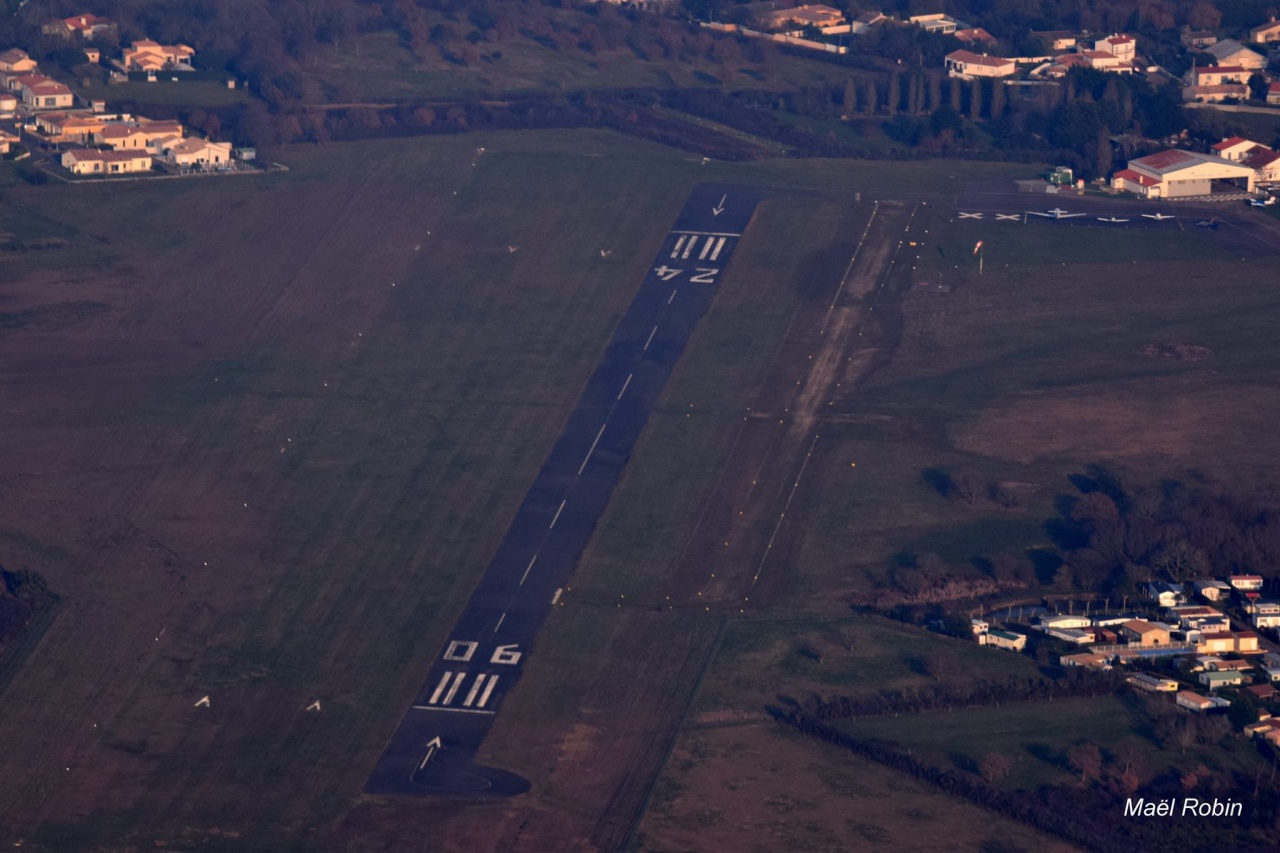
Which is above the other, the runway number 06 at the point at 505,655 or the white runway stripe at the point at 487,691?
the white runway stripe at the point at 487,691

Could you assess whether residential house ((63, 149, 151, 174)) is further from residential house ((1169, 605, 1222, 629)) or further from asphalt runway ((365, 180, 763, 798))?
residential house ((1169, 605, 1222, 629))

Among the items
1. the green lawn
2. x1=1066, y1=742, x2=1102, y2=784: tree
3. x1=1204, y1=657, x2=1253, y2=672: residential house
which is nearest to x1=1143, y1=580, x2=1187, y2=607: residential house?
x1=1204, y1=657, x2=1253, y2=672: residential house

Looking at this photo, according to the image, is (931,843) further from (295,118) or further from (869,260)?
(295,118)

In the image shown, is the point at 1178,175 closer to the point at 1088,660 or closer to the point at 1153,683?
the point at 1088,660

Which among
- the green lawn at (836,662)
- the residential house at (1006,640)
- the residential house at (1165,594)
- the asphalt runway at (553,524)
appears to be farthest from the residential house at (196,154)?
the residential house at (1165,594)

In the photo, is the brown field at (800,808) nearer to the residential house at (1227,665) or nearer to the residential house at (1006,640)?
the residential house at (1006,640)
